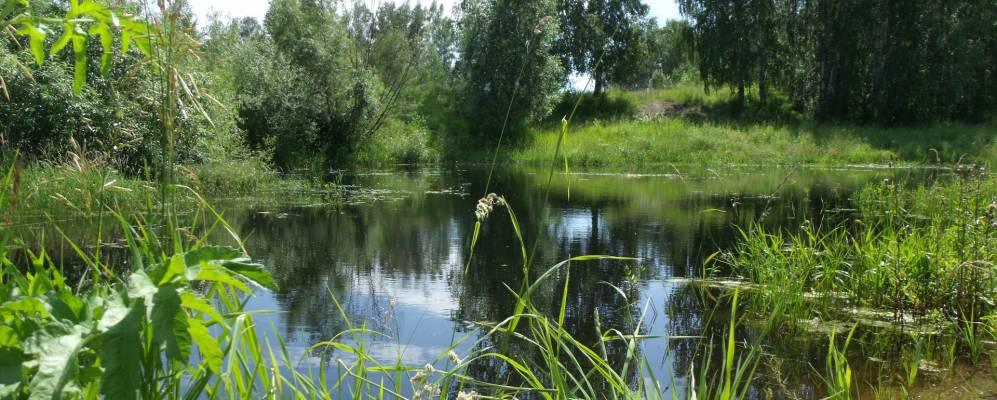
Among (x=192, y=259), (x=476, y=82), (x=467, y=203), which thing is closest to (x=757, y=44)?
(x=476, y=82)

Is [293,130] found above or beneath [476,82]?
beneath

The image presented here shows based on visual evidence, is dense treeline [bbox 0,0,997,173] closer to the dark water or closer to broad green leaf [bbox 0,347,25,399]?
the dark water

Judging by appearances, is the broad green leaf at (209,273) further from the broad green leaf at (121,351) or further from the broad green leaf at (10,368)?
the broad green leaf at (10,368)

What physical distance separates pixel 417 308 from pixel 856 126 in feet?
93.5

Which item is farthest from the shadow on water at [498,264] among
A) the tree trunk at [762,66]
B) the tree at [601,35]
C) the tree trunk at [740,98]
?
the tree at [601,35]

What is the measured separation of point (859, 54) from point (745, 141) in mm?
7068

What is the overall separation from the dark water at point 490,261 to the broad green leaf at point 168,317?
3.51 feet

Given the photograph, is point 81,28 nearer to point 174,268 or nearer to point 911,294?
point 174,268

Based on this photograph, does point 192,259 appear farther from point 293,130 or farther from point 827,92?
point 827,92

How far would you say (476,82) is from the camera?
29.8 metres

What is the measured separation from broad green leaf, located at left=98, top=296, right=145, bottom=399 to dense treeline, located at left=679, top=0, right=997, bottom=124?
32200 millimetres

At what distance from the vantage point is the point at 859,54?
3022cm

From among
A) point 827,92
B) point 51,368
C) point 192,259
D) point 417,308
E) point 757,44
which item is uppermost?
point 757,44

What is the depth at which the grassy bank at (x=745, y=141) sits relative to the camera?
25.5 m
